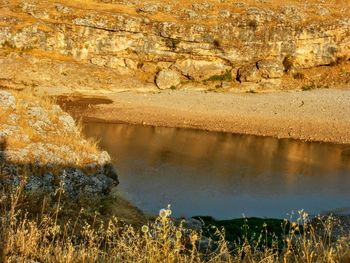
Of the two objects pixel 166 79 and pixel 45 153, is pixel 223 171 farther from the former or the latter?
pixel 166 79

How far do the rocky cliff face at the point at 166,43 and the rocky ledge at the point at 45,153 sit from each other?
27.5 meters

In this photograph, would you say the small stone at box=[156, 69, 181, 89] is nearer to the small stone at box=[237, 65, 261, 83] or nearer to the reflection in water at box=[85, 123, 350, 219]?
the small stone at box=[237, 65, 261, 83]

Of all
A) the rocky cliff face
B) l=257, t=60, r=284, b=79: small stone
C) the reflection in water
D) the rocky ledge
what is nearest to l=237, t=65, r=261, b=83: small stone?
the rocky cliff face

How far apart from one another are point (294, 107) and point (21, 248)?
33.3m

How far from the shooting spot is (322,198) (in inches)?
759

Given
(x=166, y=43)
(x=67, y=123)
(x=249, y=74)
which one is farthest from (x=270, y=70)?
(x=67, y=123)

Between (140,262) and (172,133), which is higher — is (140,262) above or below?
below

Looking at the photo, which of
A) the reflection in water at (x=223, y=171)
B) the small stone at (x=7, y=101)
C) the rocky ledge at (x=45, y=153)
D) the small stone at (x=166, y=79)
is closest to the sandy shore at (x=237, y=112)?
the reflection in water at (x=223, y=171)

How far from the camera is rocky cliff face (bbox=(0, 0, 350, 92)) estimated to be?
1602 inches

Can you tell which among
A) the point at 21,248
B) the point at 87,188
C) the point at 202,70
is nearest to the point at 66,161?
the point at 87,188

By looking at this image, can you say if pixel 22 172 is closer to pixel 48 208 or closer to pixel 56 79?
pixel 48 208

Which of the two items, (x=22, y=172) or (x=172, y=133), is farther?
(x=172, y=133)

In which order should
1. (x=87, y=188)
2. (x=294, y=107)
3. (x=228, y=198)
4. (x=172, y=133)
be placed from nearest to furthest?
(x=87, y=188)
(x=228, y=198)
(x=172, y=133)
(x=294, y=107)

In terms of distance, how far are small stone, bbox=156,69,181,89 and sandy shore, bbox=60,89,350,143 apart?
1995 millimetres
